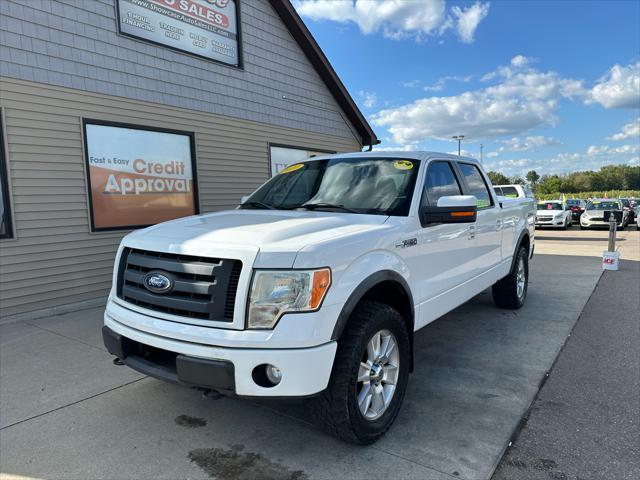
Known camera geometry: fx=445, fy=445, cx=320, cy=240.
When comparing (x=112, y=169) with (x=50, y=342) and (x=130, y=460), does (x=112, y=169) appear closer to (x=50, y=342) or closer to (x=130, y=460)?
(x=50, y=342)

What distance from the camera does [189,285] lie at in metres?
2.51

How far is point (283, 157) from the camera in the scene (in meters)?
9.82

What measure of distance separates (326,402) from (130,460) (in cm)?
124

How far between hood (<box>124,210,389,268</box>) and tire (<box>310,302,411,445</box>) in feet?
1.78

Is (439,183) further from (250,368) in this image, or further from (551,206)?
(551,206)

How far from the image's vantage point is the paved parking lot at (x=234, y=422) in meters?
2.57

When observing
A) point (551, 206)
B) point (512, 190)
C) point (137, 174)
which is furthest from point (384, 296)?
point (551, 206)

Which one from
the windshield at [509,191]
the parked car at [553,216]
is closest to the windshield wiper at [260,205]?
the windshield at [509,191]

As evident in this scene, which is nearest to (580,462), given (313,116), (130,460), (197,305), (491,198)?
(197,305)

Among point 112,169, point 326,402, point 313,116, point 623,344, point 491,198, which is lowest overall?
point 623,344

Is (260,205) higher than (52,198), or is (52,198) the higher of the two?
(52,198)

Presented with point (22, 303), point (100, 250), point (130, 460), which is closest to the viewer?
point (130, 460)

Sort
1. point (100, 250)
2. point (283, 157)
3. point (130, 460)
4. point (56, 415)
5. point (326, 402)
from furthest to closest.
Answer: point (283, 157)
point (100, 250)
point (56, 415)
point (130, 460)
point (326, 402)

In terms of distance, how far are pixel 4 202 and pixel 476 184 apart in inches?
227
